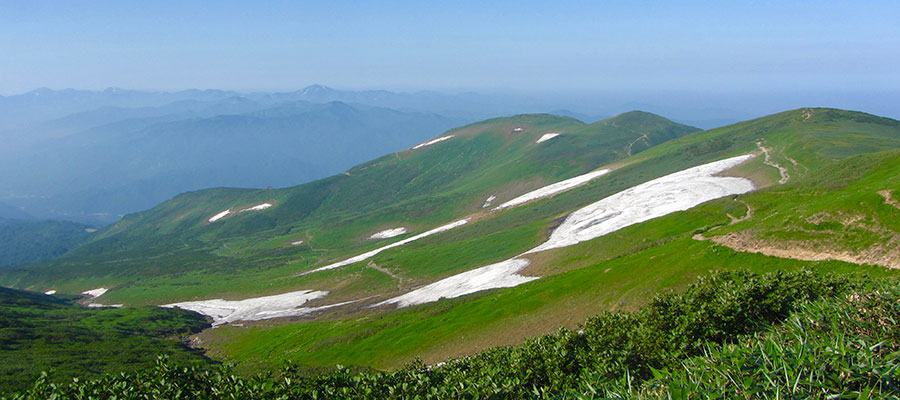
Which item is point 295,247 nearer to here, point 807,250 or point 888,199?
point 807,250

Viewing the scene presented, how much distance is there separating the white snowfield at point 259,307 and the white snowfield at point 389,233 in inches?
1975

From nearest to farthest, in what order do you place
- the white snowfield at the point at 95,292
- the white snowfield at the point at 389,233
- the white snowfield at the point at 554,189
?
the white snowfield at the point at 554,189 < the white snowfield at the point at 95,292 < the white snowfield at the point at 389,233

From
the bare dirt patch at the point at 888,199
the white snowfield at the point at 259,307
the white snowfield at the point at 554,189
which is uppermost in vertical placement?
the bare dirt patch at the point at 888,199

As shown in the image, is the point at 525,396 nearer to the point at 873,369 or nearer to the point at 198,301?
the point at 873,369

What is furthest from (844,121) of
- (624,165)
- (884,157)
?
(884,157)

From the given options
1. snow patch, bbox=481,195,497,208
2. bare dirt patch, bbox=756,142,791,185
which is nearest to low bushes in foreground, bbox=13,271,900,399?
bare dirt patch, bbox=756,142,791,185

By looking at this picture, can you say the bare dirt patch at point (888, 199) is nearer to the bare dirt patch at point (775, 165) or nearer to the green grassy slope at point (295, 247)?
the bare dirt patch at point (775, 165)

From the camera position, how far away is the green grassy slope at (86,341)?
44044 mm

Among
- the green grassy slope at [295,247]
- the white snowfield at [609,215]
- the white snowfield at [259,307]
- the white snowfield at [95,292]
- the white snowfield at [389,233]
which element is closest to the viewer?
the white snowfield at [609,215]

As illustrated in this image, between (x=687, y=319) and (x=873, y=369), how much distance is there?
11.0m

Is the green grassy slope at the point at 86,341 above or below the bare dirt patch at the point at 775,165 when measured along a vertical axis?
below

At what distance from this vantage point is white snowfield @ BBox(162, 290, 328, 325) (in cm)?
8656

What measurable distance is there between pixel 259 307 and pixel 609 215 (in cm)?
7015

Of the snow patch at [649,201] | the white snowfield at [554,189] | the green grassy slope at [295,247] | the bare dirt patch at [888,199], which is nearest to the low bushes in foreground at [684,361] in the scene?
the bare dirt patch at [888,199]
